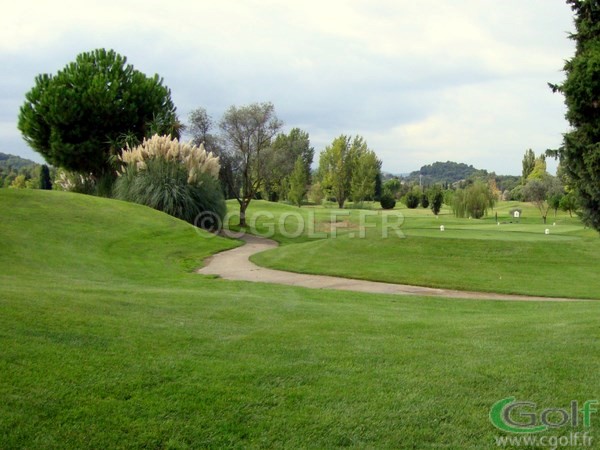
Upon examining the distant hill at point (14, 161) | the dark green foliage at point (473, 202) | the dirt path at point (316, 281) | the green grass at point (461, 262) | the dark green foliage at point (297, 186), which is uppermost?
the distant hill at point (14, 161)

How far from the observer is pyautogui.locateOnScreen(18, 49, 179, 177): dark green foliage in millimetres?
33125

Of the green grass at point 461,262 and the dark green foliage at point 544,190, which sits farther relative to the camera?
the dark green foliage at point 544,190

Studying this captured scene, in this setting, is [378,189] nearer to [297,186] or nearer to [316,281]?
[297,186]

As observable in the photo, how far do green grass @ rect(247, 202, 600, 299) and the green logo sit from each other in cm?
958

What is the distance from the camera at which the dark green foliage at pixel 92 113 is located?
33.1m

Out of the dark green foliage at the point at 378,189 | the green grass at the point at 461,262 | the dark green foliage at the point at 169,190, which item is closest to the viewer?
the green grass at the point at 461,262

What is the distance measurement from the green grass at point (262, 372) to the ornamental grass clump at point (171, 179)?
17.6m

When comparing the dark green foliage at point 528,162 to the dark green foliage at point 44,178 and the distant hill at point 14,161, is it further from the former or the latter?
the distant hill at point 14,161

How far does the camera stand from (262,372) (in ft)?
14.9

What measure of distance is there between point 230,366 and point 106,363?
102 cm

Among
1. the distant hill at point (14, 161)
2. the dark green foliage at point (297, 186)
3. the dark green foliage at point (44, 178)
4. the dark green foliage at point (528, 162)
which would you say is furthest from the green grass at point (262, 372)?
the distant hill at point (14, 161)

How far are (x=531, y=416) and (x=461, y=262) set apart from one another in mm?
12558

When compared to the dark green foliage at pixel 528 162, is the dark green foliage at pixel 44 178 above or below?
below

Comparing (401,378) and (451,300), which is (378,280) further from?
(401,378)
